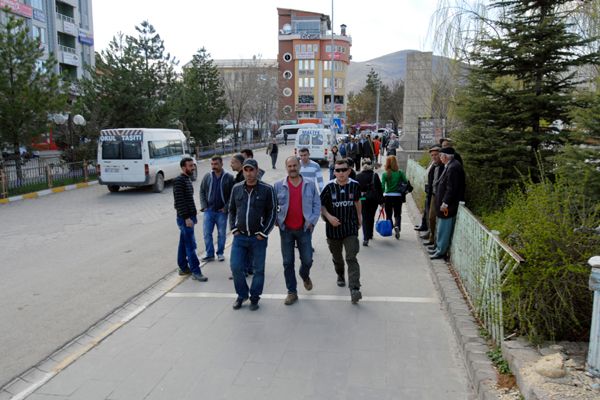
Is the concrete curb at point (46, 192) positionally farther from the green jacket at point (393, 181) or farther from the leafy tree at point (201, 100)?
the green jacket at point (393, 181)

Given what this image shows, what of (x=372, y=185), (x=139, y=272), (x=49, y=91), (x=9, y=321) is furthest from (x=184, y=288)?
(x=49, y=91)

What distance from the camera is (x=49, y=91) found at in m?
17.5

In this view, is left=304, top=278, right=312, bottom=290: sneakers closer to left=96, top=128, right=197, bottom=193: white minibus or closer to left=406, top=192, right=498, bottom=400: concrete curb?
left=406, top=192, right=498, bottom=400: concrete curb

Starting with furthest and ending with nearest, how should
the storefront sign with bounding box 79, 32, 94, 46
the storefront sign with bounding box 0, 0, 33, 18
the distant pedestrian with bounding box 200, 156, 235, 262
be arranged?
the storefront sign with bounding box 79, 32, 94, 46 < the storefront sign with bounding box 0, 0, 33, 18 < the distant pedestrian with bounding box 200, 156, 235, 262

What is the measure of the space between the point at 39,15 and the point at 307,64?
59.7 m

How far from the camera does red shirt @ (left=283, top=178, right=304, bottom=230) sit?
5.95 metres

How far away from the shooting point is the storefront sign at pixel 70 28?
42.9m

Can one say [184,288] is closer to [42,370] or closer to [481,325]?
[42,370]

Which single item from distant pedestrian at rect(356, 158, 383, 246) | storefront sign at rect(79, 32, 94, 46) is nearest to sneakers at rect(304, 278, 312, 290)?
distant pedestrian at rect(356, 158, 383, 246)

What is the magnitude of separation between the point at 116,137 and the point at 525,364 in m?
16.0

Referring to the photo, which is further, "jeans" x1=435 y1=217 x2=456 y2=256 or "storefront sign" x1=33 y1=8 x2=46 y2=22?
"storefront sign" x1=33 y1=8 x2=46 y2=22

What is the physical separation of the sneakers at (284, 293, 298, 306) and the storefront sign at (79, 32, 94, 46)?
155ft

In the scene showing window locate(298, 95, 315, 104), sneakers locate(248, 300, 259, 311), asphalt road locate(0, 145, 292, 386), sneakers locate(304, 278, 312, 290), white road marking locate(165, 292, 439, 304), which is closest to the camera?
asphalt road locate(0, 145, 292, 386)

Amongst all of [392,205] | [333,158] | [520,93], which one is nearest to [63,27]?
[333,158]
